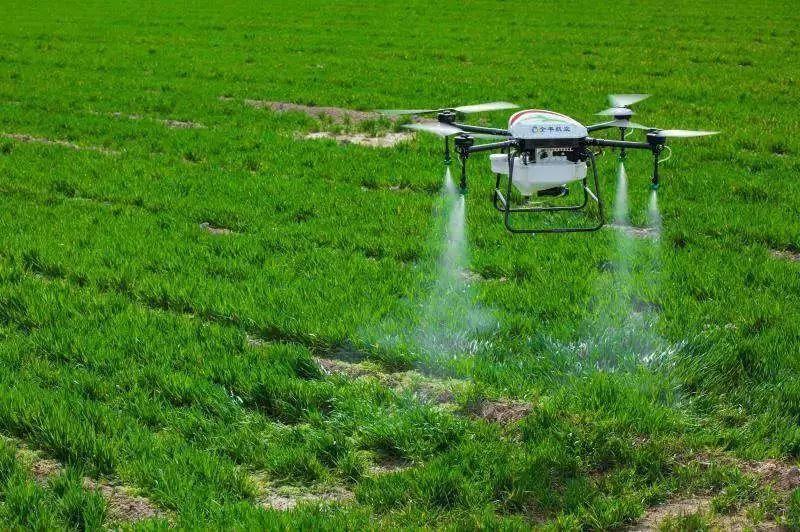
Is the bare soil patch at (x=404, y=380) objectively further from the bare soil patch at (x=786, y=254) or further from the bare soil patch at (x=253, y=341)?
the bare soil patch at (x=786, y=254)

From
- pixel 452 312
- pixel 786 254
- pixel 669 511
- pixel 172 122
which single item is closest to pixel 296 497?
pixel 669 511

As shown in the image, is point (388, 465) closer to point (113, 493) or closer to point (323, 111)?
point (113, 493)

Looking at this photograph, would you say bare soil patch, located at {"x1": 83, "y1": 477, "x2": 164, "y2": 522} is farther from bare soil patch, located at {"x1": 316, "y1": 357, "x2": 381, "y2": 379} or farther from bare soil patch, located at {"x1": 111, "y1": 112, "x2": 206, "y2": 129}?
bare soil patch, located at {"x1": 111, "y1": 112, "x2": 206, "y2": 129}

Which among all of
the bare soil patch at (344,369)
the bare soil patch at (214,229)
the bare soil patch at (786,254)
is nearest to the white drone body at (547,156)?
the bare soil patch at (344,369)

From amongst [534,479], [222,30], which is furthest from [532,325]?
[222,30]

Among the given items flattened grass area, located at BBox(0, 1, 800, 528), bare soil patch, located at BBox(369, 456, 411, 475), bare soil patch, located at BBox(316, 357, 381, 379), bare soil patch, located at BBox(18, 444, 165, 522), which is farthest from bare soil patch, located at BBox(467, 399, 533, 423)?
bare soil patch, located at BBox(18, 444, 165, 522)

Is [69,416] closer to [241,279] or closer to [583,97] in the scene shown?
[241,279]
